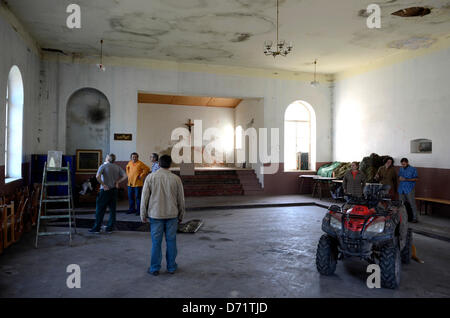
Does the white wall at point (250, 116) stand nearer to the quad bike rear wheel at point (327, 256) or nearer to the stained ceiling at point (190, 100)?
the stained ceiling at point (190, 100)

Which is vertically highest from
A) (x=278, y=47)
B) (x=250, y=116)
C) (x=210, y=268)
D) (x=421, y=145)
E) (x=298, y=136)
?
(x=278, y=47)

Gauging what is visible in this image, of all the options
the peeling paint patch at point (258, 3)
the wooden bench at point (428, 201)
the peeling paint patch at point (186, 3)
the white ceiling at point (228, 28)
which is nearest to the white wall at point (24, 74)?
the white ceiling at point (228, 28)

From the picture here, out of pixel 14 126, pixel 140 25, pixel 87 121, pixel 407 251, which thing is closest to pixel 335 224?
pixel 407 251

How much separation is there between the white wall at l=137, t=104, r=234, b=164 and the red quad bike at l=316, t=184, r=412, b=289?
12.3 m

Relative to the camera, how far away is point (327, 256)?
4410mm

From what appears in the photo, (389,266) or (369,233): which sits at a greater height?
(369,233)

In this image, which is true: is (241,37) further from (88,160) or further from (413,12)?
(88,160)

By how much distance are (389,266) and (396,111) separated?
7.60 meters

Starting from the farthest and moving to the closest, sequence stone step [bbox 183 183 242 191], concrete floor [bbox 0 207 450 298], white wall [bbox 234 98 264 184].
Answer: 1. white wall [bbox 234 98 264 184]
2. stone step [bbox 183 183 242 191]
3. concrete floor [bbox 0 207 450 298]

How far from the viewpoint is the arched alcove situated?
10680mm

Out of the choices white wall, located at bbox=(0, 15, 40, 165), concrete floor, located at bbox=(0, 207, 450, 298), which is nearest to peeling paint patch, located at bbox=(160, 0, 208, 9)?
white wall, located at bbox=(0, 15, 40, 165)

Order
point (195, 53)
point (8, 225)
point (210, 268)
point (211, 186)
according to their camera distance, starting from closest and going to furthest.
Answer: point (210, 268)
point (8, 225)
point (195, 53)
point (211, 186)

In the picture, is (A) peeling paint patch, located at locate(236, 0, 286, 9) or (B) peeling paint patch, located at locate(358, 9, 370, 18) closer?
(A) peeling paint patch, located at locate(236, 0, 286, 9)

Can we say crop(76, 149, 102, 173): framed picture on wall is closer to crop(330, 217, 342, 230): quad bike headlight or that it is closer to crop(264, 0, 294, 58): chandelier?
crop(264, 0, 294, 58): chandelier
